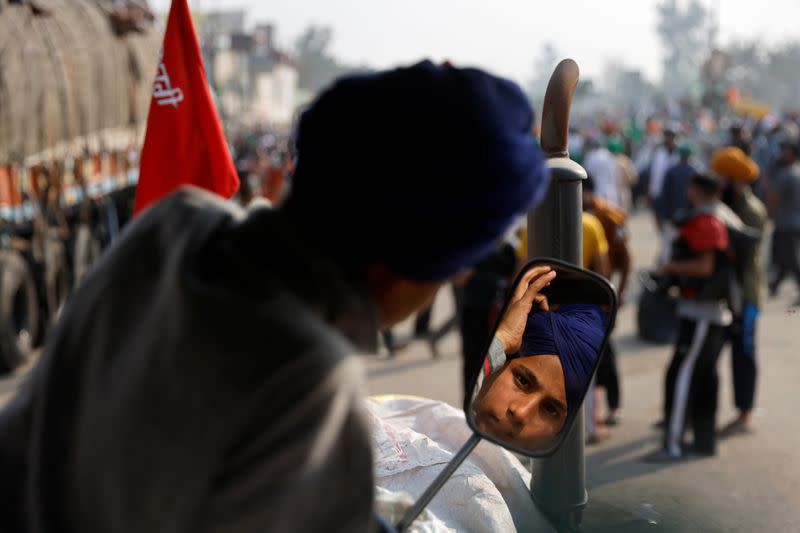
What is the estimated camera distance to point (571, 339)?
70.1 inches

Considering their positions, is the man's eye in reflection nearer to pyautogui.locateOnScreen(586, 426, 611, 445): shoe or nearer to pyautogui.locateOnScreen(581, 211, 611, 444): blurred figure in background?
pyautogui.locateOnScreen(581, 211, 611, 444): blurred figure in background

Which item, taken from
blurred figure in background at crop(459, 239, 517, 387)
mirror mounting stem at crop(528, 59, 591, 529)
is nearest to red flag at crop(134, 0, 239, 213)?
mirror mounting stem at crop(528, 59, 591, 529)

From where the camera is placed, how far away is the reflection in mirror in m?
1.67

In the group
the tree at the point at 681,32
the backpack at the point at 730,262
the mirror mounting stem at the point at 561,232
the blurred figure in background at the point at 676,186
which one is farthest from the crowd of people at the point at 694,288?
the tree at the point at 681,32

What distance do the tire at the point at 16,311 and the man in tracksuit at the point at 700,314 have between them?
5029 millimetres

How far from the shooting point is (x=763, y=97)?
11581 cm

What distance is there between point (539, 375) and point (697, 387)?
440 cm

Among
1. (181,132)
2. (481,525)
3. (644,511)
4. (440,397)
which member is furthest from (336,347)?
(440,397)

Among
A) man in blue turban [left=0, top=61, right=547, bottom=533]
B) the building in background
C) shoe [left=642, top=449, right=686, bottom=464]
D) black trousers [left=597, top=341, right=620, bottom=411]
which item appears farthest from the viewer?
the building in background

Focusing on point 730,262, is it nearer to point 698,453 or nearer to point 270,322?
point 698,453

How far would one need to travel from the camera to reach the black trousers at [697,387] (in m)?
5.83

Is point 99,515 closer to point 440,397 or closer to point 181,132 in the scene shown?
point 181,132

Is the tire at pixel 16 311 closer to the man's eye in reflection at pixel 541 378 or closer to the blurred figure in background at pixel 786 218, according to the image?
the man's eye in reflection at pixel 541 378

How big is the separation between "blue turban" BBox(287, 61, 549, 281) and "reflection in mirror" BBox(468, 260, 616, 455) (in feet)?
1.63
